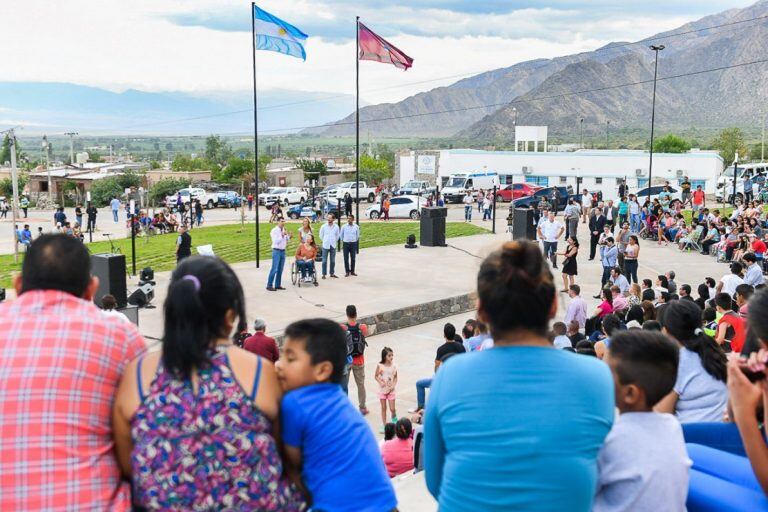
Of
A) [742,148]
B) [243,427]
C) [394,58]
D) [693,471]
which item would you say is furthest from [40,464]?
[742,148]

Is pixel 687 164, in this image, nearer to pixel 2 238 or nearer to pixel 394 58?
pixel 394 58

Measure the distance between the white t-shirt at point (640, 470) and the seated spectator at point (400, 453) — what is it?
4.66 meters

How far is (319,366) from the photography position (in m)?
2.72

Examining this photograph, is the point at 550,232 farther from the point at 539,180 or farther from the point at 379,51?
the point at 539,180

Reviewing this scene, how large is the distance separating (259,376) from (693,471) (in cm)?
166

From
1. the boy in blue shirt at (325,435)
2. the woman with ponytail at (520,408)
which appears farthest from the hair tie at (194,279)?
the woman with ponytail at (520,408)

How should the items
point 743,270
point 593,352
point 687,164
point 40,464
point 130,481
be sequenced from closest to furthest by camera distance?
point 40,464, point 130,481, point 593,352, point 743,270, point 687,164

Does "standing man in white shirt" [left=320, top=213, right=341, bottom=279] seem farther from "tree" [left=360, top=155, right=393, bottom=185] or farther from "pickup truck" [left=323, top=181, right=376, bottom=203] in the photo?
"tree" [left=360, top=155, right=393, bottom=185]

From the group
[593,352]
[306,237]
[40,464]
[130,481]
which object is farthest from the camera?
[306,237]

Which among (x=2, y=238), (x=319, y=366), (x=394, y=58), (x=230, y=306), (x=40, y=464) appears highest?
(x=394, y=58)

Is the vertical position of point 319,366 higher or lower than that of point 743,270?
higher

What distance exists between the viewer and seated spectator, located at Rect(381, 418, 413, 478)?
7.26 m

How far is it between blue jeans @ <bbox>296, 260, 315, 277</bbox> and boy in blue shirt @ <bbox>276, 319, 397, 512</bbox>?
51.2 ft

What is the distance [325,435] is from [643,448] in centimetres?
107
